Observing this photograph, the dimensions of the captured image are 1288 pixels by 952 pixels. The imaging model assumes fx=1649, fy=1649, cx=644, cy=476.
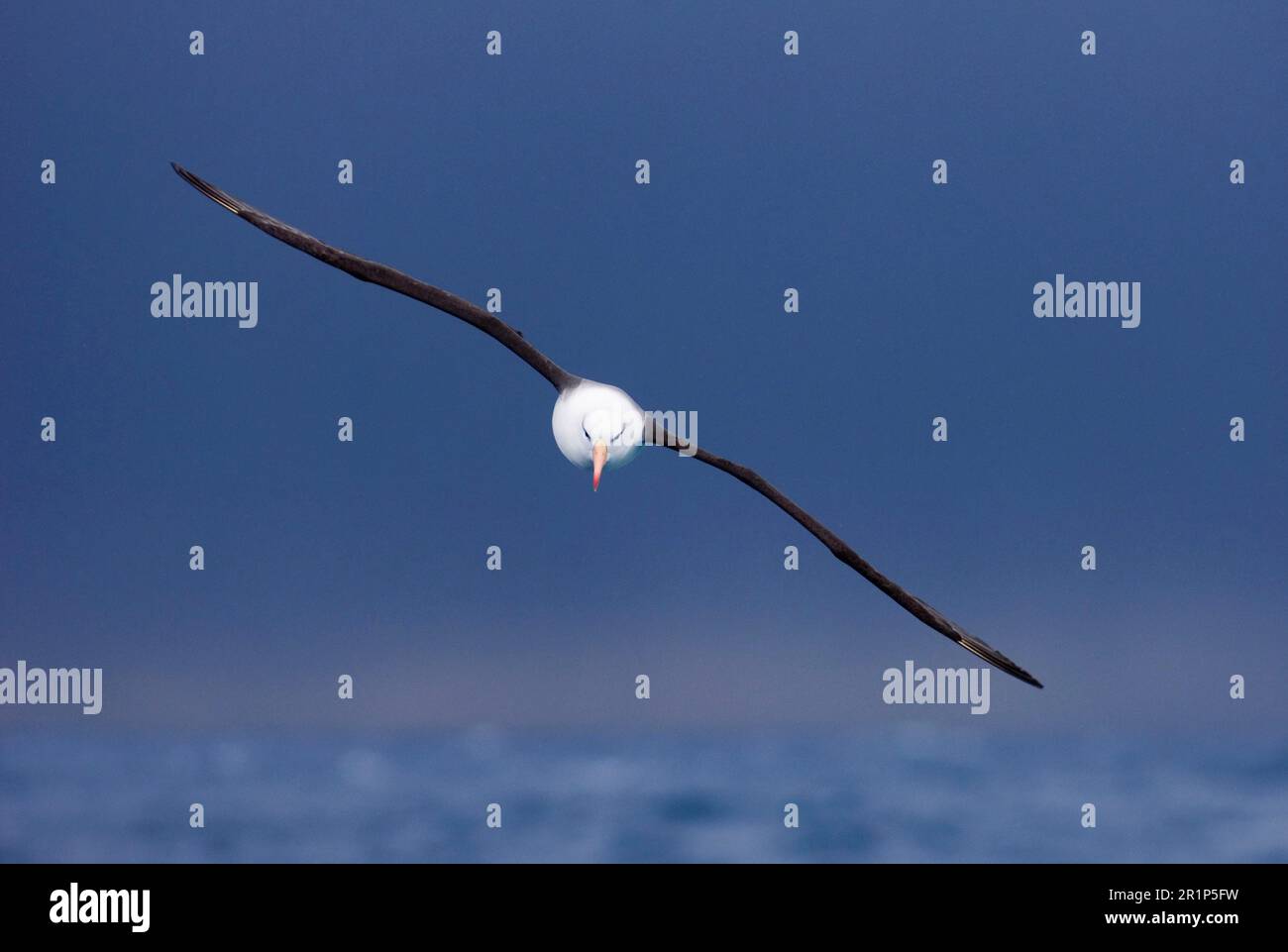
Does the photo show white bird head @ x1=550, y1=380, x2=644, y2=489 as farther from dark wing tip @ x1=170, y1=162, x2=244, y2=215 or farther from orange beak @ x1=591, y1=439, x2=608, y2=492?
dark wing tip @ x1=170, y1=162, x2=244, y2=215

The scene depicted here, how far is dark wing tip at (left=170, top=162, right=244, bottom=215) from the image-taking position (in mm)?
10297

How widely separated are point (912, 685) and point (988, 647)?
5.57 ft

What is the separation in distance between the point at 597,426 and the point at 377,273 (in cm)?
166

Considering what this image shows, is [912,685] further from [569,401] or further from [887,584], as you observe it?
[569,401]

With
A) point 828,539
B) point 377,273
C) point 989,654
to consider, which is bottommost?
point 989,654

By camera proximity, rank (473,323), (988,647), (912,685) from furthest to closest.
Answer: (912,685) → (988,647) → (473,323)

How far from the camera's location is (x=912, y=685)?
1252 centimetres

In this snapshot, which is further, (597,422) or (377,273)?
(597,422)

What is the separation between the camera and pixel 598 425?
408 inches

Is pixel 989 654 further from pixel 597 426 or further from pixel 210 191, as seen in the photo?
pixel 210 191

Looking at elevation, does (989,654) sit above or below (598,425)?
below

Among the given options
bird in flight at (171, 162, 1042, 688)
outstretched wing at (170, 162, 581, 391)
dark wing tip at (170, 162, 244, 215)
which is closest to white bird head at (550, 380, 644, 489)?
bird in flight at (171, 162, 1042, 688)

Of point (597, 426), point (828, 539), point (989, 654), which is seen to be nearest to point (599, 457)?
point (597, 426)
